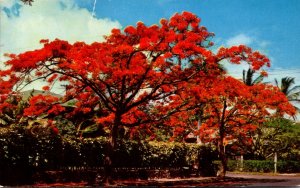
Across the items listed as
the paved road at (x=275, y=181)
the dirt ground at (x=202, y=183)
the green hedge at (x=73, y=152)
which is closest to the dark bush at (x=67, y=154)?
the green hedge at (x=73, y=152)

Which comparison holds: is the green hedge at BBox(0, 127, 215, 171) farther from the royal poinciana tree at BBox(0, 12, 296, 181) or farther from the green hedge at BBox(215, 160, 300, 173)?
the green hedge at BBox(215, 160, 300, 173)

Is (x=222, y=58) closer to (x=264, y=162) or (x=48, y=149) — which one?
(x=48, y=149)

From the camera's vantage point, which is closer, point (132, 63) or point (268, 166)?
point (132, 63)

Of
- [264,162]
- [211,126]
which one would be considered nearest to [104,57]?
[211,126]

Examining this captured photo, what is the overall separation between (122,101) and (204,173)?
516 inches

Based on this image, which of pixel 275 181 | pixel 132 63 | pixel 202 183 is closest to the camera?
pixel 132 63

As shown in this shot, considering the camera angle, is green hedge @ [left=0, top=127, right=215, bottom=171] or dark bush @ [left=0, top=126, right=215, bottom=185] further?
green hedge @ [left=0, top=127, right=215, bottom=171]

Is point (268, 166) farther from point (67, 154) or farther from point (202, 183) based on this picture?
point (67, 154)

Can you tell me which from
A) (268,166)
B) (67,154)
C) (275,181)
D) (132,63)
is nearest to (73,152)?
(67,154)

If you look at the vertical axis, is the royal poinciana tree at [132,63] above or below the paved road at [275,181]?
above

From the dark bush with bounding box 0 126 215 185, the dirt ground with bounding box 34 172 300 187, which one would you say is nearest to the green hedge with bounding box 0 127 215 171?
the dark bush with bounding box 0 126 215 185

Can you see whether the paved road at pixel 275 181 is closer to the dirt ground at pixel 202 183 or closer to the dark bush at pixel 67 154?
the dirt ground at pixel 202 183

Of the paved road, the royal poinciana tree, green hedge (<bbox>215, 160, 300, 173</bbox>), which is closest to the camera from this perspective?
the royal poinciana tree

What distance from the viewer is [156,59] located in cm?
2078
